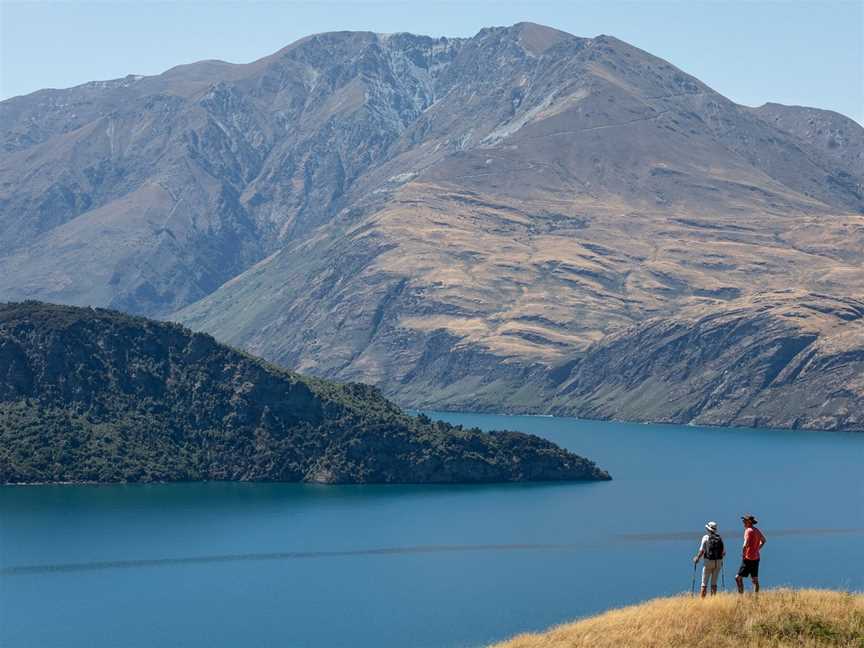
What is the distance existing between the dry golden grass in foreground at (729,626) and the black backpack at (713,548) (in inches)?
82.8

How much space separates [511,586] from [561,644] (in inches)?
4755

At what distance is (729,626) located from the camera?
246ft

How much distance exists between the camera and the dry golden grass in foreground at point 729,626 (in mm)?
74062

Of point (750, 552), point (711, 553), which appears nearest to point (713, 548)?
point (711, 553)

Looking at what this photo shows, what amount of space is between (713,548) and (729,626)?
14.3 feet

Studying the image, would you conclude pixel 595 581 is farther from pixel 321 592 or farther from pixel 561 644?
pixel 561 644

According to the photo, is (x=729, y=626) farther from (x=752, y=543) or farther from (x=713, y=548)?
(x=752, y=543)

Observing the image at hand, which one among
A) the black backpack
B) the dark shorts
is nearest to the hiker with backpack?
the black backpack

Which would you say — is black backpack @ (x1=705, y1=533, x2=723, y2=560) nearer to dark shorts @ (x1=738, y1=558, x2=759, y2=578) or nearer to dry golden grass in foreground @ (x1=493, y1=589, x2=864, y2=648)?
dark shorts @ (x1=738, y1=558, x2=759, y2=578)

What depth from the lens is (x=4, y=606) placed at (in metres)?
182

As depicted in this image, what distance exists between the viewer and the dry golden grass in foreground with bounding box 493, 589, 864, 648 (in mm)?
74062

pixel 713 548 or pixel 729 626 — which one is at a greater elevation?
pixel 713 548

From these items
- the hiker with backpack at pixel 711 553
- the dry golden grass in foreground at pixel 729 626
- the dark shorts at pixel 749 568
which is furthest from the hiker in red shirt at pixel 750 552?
the hiker with backpack at pixel 711 553

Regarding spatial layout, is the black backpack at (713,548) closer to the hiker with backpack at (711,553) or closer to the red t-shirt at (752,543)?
the hiker with backpack at (711,553)
